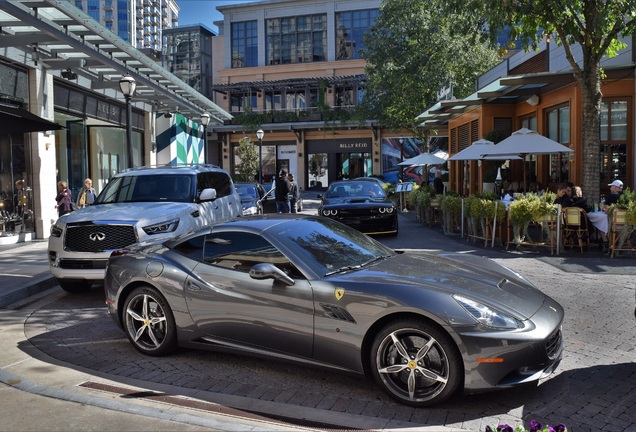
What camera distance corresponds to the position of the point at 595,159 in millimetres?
14078

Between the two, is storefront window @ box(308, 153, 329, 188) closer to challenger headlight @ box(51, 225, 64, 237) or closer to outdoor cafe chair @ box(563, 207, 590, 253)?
outdoor cafe chair @ box(563, 207, 590, 253)

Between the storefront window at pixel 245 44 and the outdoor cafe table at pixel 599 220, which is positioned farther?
the storefront window at pixel 245 44

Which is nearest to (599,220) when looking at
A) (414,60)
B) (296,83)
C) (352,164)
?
(414,60)

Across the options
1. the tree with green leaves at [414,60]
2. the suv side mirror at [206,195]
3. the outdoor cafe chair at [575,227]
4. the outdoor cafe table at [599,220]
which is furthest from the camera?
the tree with green leaves at [414,60]

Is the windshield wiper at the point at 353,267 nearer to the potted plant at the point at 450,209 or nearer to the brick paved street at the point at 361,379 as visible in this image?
the brick paved street at the point at 361,379

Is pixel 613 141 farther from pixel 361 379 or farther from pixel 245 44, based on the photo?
pixel 245 44

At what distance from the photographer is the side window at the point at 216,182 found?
11016 mm

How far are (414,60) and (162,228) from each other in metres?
24.9

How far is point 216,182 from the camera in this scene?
1201cm

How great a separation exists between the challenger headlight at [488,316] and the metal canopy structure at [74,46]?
33.6 feet

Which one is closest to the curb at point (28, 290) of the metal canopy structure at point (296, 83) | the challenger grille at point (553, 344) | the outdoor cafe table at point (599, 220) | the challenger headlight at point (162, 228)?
the challenger headlight at point (162, 228)

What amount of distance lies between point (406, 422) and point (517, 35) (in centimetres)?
1244

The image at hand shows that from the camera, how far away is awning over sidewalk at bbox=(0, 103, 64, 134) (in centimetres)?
1288

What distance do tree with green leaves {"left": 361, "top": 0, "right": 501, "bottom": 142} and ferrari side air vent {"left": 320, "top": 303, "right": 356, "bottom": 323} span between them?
27.0m
